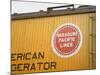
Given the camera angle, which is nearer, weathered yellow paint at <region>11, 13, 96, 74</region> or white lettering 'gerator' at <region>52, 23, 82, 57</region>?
weathered yellow paint at <region>11, 13, 96, 74</region>

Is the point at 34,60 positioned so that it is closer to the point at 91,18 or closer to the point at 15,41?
the point at 15,41

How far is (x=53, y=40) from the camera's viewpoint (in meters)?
2.72

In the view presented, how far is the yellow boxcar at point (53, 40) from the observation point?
2.61 metres

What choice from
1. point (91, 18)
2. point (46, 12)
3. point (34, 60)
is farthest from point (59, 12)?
point (34, 60)

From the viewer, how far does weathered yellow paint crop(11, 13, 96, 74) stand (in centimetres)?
261

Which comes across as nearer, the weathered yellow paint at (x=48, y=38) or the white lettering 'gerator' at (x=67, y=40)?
the weathered yellow paint at (x=48, y=38)

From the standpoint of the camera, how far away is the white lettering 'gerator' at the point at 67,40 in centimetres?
273

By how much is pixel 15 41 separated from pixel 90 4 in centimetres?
84

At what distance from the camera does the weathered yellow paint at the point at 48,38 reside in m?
2.61

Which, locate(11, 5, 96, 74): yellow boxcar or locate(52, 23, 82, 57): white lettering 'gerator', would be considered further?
locate(52, 23, 82, 57): white lettering 'gerator'

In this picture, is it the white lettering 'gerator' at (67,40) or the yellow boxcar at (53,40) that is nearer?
the yellow boxcar at (53,40)

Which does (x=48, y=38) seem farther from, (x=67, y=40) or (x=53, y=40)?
(x=67, y=40)

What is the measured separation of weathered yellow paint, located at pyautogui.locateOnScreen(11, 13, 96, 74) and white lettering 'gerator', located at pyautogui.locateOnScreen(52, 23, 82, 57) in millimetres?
36

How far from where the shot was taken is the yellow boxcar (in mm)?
2611
